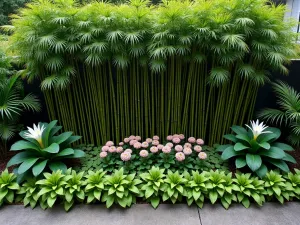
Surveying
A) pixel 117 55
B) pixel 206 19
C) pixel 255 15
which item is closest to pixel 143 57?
pixel 117 55

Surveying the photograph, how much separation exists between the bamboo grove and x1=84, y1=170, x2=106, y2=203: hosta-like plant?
0.82 meters

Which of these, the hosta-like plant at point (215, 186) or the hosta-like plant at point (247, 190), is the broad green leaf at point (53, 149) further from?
the hosta-like plant at point (247, 190)

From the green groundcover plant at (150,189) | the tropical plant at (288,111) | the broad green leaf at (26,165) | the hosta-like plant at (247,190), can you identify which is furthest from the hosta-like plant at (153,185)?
the tropical plant at (288,111)

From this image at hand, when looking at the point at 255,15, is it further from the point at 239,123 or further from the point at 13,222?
the point at 13,222

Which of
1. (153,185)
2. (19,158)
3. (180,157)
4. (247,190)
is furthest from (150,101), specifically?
(19,158)

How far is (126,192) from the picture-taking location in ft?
6.85

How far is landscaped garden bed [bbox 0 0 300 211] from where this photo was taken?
6.97ft

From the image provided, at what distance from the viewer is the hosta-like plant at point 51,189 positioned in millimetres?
2023

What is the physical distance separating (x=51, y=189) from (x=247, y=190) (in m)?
1.81

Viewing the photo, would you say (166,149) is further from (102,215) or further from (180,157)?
(102,215)

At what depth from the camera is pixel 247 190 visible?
209 centimetres

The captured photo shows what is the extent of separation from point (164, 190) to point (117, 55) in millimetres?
1450

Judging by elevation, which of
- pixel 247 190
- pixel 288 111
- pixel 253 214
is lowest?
pixel 253 214

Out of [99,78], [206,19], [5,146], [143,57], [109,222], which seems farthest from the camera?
[5,146]
